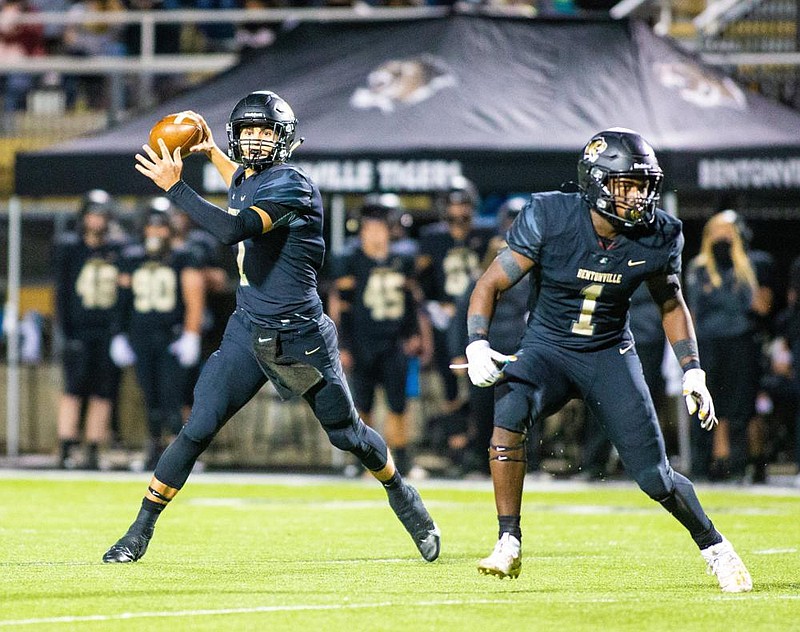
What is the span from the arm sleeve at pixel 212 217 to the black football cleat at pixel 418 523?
140 centimetres

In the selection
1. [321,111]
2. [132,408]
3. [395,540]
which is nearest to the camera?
[395,540]

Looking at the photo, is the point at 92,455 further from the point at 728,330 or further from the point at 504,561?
the point at 504,561

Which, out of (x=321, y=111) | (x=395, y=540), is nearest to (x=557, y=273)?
(x=395, y=540)

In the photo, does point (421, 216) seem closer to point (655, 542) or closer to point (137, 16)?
point (137, 16)

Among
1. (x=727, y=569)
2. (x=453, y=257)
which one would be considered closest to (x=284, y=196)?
(x=727, y=569)

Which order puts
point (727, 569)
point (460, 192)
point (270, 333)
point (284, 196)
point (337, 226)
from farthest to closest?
point (337, 226) < point (460, 192) < point (270, 333) < point (284, 196) < point (727, 569)

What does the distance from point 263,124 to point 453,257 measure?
5.73 m

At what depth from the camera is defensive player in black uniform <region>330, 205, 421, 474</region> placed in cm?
1250

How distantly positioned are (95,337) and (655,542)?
6241 mm

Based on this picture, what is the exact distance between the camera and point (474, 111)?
13.0 metres

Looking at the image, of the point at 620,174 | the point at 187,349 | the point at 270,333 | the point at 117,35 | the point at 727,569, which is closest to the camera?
the point at 727,569

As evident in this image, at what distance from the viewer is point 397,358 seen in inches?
492

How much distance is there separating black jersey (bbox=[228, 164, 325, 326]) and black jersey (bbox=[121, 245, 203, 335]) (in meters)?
5.92

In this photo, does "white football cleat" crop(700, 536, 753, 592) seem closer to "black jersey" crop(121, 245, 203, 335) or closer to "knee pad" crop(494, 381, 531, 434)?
"knee pad" crop(494, 381, 531, 434)
